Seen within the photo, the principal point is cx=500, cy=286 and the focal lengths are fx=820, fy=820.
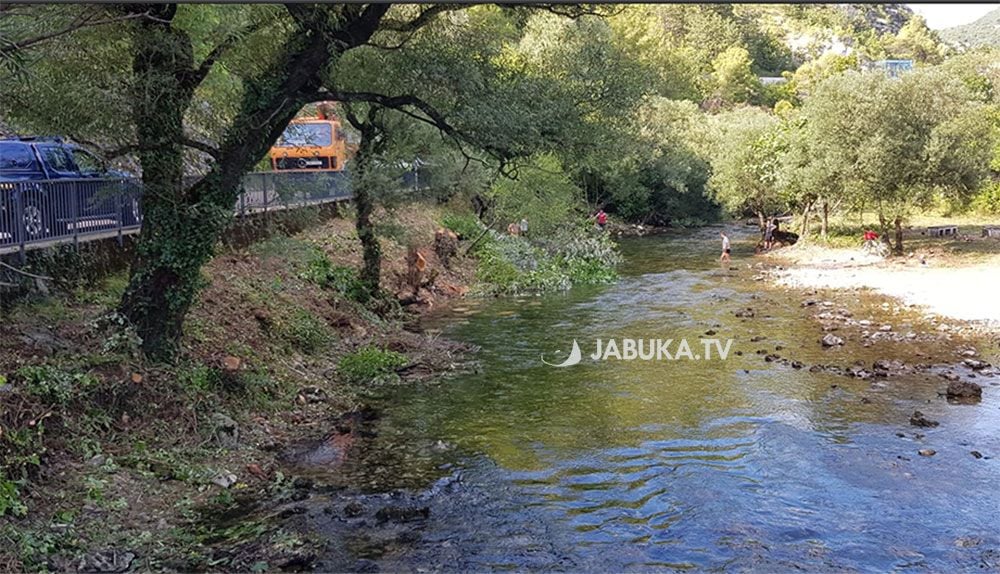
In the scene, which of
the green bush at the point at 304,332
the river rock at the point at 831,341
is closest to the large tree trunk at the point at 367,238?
the green bush at the point at 304,332

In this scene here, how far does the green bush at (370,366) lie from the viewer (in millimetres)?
15680

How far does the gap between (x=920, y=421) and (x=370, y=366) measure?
9671 millimetres

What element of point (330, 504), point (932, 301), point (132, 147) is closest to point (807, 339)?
point (932, 301)

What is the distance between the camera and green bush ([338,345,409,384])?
15.7m

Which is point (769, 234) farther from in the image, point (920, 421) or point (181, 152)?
point (181, 152)

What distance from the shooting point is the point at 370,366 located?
16.0 m

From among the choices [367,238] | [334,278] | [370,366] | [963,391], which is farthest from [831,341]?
[334,278]

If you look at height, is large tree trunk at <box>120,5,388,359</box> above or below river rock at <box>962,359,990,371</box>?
above

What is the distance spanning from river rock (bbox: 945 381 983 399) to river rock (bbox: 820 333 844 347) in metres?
4.26

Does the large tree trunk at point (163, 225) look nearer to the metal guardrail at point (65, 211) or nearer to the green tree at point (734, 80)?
the metal guardrail at point (65, 211)

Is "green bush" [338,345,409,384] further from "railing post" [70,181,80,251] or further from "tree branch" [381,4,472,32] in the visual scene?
"tree branch" [381,4,472,32]

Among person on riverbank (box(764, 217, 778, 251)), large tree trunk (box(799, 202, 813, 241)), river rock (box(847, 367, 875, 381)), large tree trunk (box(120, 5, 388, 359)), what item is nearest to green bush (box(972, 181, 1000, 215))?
large tree trunk (box(799, 202, 813, 241))

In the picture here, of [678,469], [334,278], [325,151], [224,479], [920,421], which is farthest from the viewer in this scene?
[325,151]

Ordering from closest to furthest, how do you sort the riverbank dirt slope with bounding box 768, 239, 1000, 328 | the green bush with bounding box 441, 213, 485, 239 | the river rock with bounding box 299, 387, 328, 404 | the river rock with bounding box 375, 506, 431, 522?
the river rock with bounding box 375, 506, 431, 522
the river rock with bounding box 299, 387, 328, 404
the riverbank dirt slope with bounding box 768, 239, 1000, 328
the green bush with bounding box 441, 213, 485, 239
